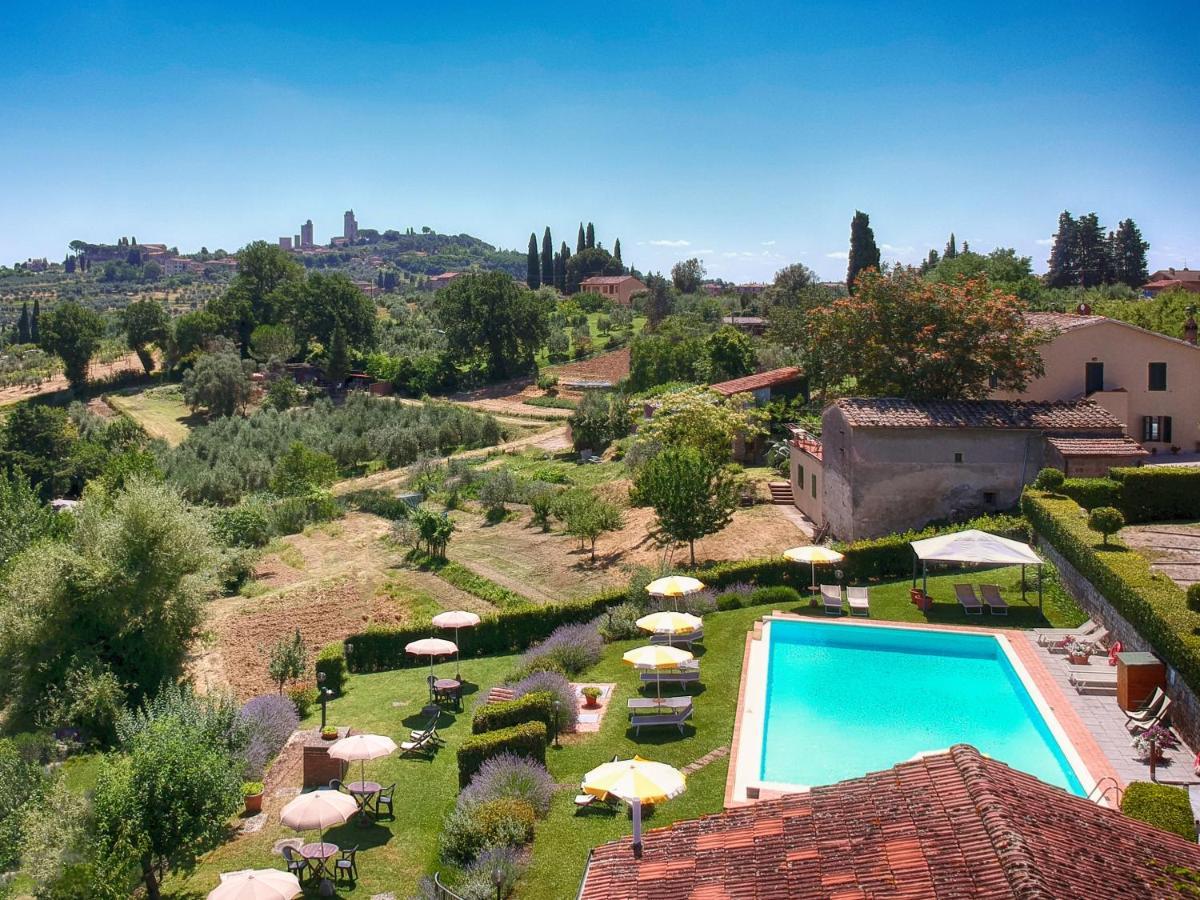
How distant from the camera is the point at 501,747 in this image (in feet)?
54.0

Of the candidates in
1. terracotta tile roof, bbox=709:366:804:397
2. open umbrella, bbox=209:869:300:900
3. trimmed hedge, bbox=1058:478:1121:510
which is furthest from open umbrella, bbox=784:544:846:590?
terracotta tile roof, bbox=709:366:804:397

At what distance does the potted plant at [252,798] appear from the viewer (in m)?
17.1

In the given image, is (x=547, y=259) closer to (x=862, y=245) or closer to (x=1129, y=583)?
(x=862, y=245)

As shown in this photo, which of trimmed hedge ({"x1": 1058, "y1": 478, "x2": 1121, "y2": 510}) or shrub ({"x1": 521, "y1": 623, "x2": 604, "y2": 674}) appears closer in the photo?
shrub ({"x1": 521, "y1": 623, "x2": 604, "y2": 674})

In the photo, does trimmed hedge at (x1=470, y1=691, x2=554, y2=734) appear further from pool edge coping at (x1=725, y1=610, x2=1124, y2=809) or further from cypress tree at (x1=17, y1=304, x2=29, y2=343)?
cypress tree at (x1=17, y1=304, x2=29, y2=343)

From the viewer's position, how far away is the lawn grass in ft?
47.6

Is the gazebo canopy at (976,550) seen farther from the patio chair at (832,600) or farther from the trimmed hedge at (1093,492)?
the trimmed hedge at (1093,492)

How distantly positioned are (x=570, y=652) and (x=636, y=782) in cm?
898

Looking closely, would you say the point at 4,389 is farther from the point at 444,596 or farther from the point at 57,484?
the point at 444,596

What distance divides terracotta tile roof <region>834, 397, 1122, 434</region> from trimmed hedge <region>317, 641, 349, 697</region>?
1654 cm

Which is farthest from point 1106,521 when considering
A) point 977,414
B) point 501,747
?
point 501,747

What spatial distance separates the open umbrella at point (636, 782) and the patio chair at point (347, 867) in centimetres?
390

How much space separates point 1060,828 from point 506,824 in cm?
822

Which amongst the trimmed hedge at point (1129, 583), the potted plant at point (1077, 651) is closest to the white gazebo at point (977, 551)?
the trimmed hedge at point (1129, 583)
